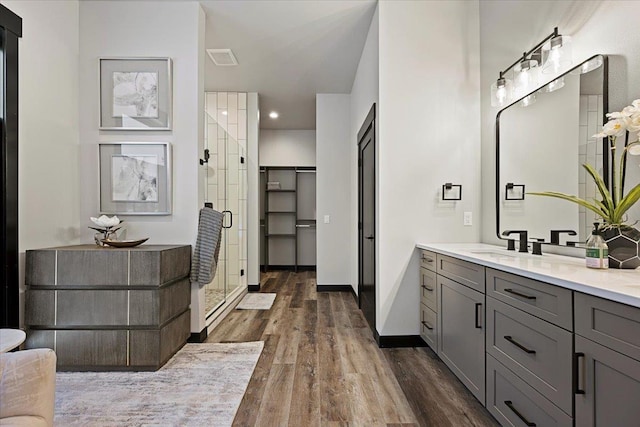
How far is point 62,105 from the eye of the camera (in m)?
2.96

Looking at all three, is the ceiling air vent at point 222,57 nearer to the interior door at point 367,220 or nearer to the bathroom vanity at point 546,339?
the interior door at point 367,220

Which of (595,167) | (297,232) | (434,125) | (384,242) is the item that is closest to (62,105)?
(384,242)

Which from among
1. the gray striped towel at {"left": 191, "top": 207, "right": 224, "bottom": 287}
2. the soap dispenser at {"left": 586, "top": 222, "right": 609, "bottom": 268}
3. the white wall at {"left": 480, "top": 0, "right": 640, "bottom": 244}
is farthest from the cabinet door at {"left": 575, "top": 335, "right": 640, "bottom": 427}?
the gray striped towel at {"left": 191, "top": 207, "right": 224, "bottom": 287}

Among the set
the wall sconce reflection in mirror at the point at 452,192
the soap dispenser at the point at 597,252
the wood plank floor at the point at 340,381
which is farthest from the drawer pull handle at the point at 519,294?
the wall sconce reflection in mirror at the point at 452,192

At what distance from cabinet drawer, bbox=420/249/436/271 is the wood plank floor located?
69 centimetres

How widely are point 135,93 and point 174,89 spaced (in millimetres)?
320

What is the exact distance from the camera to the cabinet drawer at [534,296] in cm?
133

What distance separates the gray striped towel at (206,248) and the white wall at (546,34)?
2.22 metres

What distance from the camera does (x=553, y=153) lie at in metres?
2.22

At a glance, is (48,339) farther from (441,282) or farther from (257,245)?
(257,245)

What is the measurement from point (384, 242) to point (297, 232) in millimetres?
4768

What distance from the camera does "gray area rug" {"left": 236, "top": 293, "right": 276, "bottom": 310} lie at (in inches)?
181

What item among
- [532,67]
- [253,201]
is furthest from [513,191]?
[253,201]

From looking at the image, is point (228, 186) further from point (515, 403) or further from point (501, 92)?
point (515, 403)
